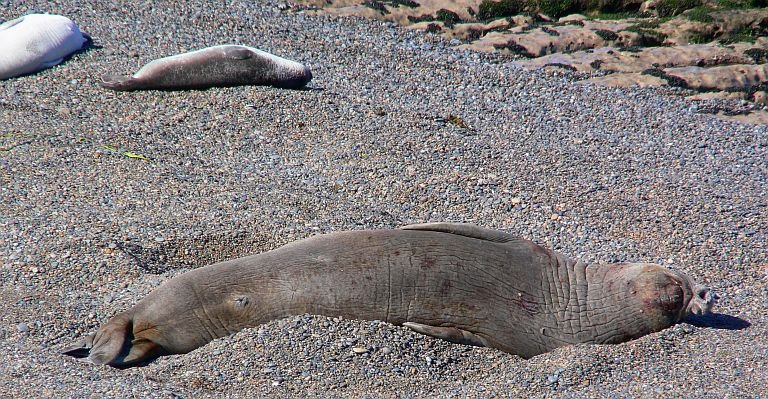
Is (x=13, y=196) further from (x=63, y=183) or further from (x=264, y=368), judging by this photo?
(x=264, y=368)

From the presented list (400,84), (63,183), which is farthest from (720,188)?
(63,183)

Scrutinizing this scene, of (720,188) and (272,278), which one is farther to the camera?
(720,188)

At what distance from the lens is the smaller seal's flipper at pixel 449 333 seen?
4488mm

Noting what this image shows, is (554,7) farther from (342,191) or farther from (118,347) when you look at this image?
(118,347)

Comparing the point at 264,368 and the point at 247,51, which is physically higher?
the point at 247,51

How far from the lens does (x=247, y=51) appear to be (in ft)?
28.8

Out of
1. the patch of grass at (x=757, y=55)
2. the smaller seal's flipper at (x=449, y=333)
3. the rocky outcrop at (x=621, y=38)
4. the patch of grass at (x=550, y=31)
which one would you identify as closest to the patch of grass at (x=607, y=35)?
the rocky outcrop at (x=621, y=38)

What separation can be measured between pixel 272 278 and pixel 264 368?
522mm

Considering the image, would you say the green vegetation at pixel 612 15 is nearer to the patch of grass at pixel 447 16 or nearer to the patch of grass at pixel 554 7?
the patch of grass at pixel 554 7

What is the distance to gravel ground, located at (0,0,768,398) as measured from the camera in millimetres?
4309

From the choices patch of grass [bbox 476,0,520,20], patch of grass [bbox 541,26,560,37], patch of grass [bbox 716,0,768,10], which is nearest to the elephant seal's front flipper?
patch of grass [bbox 541,26,560,37]

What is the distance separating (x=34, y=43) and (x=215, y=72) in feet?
6.63

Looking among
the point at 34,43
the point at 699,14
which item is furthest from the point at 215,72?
the point at 699,14

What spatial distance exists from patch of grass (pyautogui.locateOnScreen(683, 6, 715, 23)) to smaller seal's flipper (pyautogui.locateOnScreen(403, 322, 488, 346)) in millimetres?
8629
